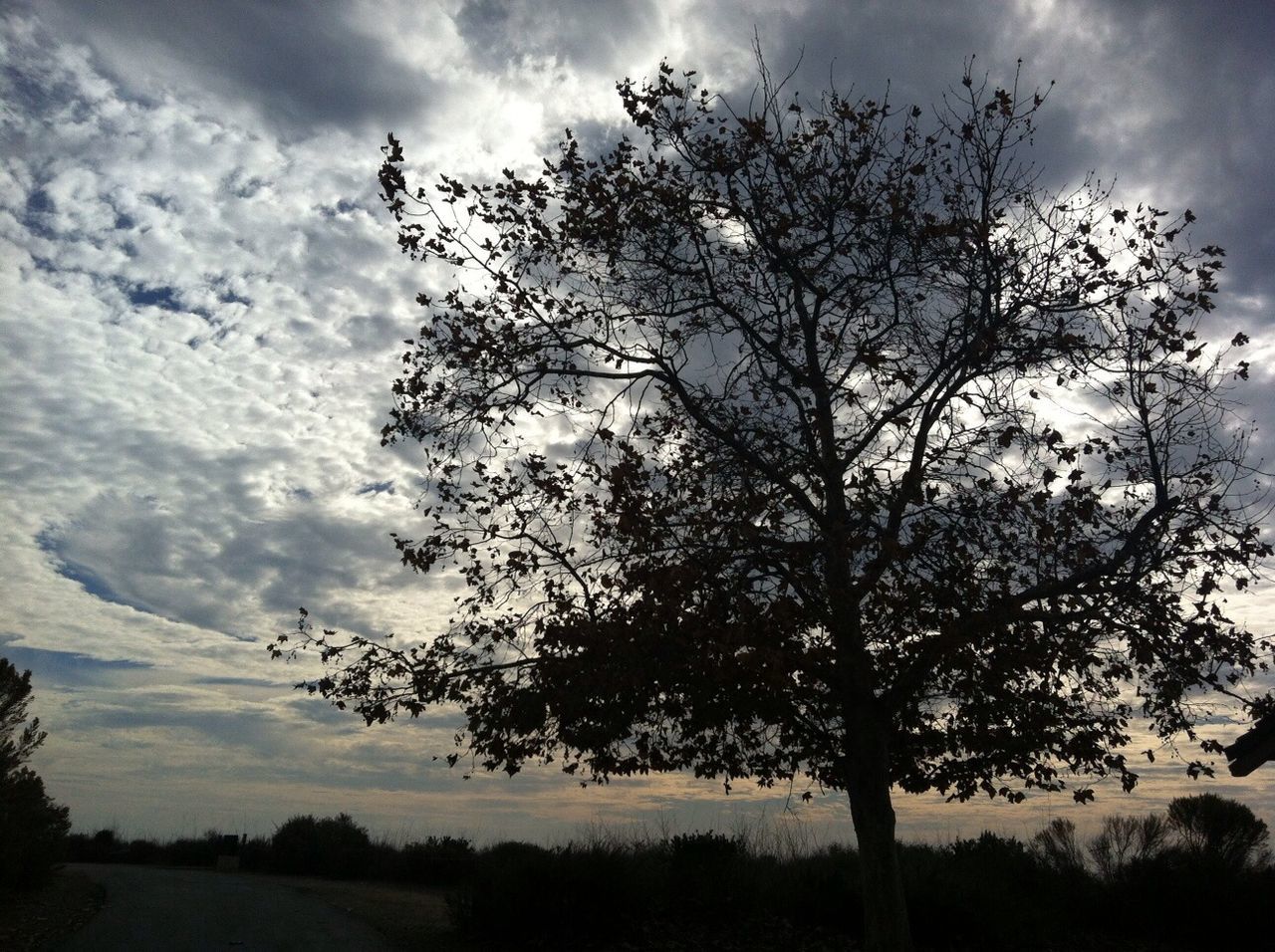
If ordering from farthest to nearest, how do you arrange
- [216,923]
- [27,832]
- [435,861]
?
[435,861]
[27,832]
[216,923]

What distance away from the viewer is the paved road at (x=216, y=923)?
40.8ft

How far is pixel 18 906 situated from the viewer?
1547 centimetres

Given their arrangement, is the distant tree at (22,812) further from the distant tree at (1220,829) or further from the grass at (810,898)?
the distant tree at (1220,829)

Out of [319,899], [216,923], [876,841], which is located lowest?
[216,923]

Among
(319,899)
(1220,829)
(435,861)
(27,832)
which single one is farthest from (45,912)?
(1220,829)

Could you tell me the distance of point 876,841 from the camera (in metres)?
10.3

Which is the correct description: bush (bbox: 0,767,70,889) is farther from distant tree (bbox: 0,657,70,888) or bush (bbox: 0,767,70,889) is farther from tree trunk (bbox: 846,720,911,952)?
tree trunk (bbox: 846,720,911,952)

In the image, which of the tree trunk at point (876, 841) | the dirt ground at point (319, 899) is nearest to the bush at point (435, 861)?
the dirt ground at point (319, 899)

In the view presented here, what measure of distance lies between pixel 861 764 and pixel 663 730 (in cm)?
231

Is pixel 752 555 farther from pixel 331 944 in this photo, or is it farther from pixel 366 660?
pixel 331 944

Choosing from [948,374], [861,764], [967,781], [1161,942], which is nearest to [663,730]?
[861,764]

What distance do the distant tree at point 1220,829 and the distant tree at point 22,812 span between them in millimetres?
21974

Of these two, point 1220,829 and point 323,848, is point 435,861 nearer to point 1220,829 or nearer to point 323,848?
Answer: point 323,848

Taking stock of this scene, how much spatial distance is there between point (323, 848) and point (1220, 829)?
2273 cm
